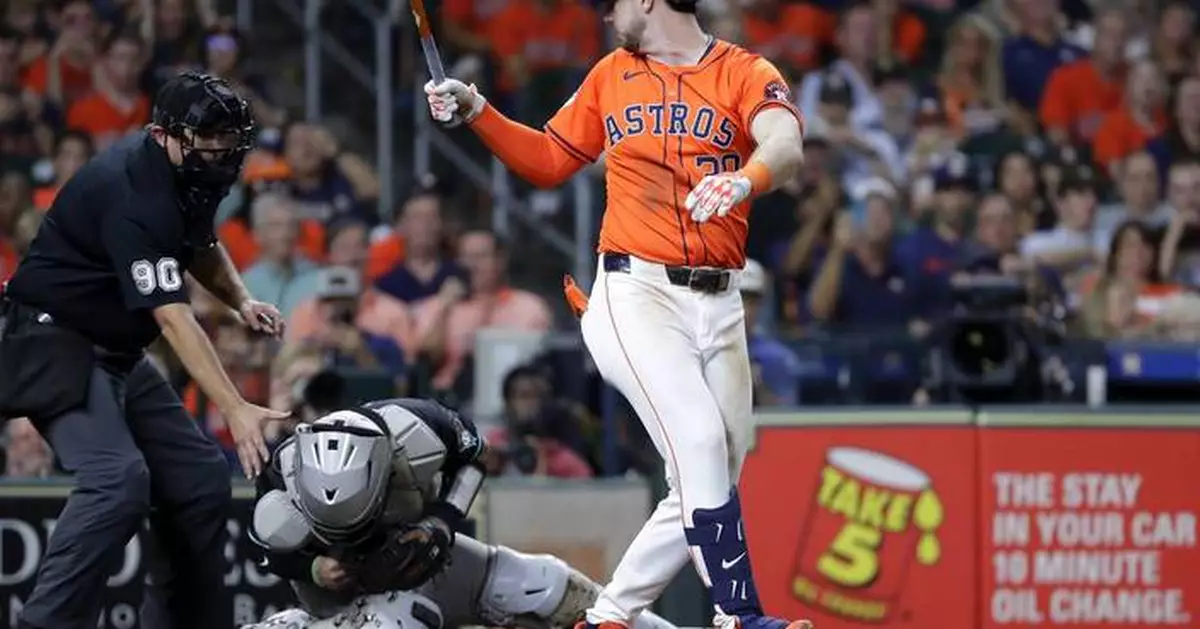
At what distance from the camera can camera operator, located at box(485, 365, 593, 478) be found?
36.7 feet

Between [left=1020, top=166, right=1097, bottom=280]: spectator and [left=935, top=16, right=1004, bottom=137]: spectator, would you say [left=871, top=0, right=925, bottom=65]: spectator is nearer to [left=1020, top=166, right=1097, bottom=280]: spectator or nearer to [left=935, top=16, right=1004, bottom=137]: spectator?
[left=935, top=16, right=1004, bottom=137]: spectator

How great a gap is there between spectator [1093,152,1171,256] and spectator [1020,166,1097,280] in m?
0.09

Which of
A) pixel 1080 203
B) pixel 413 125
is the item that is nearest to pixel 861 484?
pixel 1080 203

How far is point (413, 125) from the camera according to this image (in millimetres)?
15469

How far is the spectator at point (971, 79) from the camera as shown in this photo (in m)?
15.8

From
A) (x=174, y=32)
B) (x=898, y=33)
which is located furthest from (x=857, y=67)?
(x=174, y=32)

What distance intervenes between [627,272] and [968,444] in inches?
111

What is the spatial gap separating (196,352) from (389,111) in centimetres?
748

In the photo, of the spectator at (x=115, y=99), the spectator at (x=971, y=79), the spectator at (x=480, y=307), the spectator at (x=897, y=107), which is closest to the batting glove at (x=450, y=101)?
the spectator at (x=480, y=307)

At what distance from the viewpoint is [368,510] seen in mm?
7637

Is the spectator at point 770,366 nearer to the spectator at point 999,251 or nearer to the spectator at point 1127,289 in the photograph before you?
the spectator at point 999,251

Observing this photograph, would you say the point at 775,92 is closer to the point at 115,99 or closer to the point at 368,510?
the point at 368,510

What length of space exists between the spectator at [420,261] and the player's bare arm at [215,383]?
213 inches

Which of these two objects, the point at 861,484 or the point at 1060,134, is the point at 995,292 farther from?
the point at 1060,134
